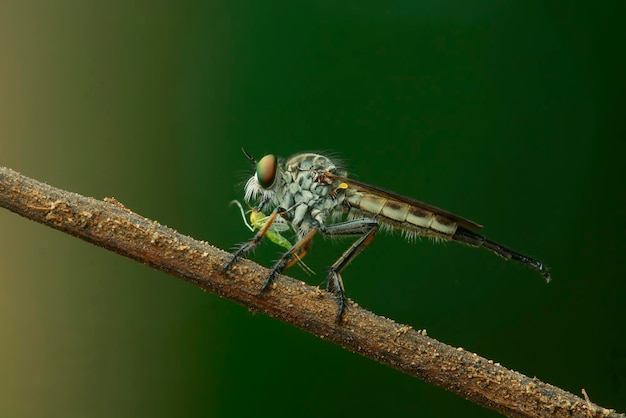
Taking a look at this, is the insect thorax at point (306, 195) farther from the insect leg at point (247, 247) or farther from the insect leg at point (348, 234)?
the insect leg at point (247, 247)

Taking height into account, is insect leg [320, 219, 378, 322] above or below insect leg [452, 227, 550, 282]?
below

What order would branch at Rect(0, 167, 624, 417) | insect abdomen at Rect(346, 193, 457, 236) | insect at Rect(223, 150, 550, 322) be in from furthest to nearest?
insect abdomen at Rect(346, 193, 457, 236) < insect at Rect(223, 150, 550, 322) < branch at Rect(0, 167, 624, 417)

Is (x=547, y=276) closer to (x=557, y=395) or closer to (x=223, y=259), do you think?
(x=557, y=395)

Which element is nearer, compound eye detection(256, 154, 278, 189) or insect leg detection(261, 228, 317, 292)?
insect leg detection(261, 228, 317, 292)

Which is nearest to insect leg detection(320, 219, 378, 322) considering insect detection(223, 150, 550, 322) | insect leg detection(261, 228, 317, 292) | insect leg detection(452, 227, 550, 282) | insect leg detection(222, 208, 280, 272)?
insect detection(223, 150, 550, 322)

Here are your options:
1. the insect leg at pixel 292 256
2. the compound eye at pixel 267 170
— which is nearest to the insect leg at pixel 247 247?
the insect leg at pixel 292 256

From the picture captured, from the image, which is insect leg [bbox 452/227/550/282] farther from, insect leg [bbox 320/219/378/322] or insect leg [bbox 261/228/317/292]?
insect leg [bbox 261/228/317/292]

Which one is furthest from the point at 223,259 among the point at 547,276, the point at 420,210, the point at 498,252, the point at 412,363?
the point at 547,276
